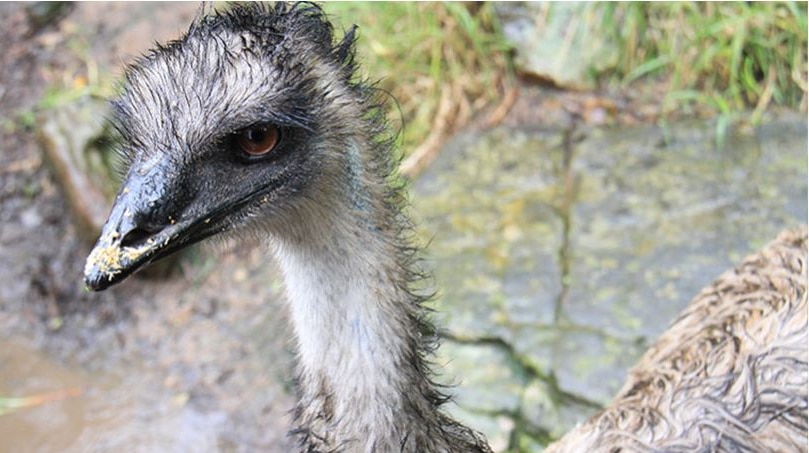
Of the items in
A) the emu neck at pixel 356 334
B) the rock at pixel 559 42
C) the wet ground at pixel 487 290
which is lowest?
the wet ground at pixel 487 290

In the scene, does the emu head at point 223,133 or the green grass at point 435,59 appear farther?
the green grass at point 435,59

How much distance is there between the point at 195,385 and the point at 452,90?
167 cm

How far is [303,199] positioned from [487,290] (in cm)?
193

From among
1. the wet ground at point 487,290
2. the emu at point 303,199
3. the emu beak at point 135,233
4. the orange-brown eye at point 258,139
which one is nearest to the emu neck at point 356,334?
the emu at point 303,199

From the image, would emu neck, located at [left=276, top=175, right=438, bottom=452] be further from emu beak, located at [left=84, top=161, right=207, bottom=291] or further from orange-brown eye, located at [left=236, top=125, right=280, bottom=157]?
emu beak, located at [left=84, top=161, right=207, bottom=291]

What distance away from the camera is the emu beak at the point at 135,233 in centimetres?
151

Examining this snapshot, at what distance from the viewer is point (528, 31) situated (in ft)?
14.6

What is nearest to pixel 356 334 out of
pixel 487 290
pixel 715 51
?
pixel 487 290

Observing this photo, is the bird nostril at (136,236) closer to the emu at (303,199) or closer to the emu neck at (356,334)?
the emu at (303,199)

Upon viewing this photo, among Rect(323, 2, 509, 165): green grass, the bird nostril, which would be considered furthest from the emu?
Rect(323, 2, 509, 165): green grass

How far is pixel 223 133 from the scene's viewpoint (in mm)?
1578

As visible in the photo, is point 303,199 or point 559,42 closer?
point 303,199

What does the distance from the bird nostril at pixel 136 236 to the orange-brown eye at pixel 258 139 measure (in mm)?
202

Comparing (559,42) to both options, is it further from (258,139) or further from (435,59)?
(258,139)
